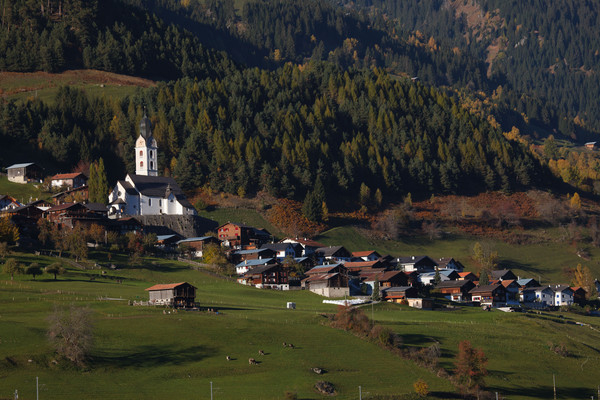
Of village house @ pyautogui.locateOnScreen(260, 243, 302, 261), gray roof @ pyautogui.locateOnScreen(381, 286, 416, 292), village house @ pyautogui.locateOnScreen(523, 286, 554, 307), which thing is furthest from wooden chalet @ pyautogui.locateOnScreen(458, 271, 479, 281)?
village house @ pyautogui.locateOnScreen(260, 243, 302, 261)

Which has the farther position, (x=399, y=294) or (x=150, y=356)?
(x=399, y=294)

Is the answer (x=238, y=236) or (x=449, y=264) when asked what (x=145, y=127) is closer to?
(x=238, y=236)

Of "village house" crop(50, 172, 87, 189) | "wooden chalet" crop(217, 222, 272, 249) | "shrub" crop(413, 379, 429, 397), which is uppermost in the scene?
"village house" crop(50, 172, 87, 189)

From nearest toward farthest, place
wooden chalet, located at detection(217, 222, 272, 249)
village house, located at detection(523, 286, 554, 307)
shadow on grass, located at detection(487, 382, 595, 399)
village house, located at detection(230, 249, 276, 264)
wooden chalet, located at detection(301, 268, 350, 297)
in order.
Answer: shadow on grass, located at detection(487, 382, 595, 399) → wooden chalet, located at detection(301, 268, 350, 297) → village house, located at detection(523, 286, 554, 307) → village house, located at detection(230, 249, 276, 264) → wooden chalet, located at detection(217, 222, 272, 249)

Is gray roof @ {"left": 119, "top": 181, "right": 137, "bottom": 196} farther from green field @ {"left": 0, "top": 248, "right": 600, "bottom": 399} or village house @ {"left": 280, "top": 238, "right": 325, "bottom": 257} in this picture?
green field @ {"left": 0, "top": 248, "right": 600, "bottom": 399}

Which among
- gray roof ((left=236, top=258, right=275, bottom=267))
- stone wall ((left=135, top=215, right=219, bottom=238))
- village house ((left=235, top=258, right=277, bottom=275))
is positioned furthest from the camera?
stone wall ((left=135, top=215, right=219, bottom=238))

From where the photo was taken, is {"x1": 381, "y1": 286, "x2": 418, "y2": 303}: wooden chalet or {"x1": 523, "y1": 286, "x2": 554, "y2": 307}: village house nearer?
{"x1": 381, "y1": 286, "x2": 418, "y2": 303}: wooden chalet

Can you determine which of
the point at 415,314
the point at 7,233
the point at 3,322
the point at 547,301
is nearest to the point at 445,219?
the point at 547,301

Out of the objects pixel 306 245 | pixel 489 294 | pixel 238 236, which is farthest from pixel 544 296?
pixel 238 236
